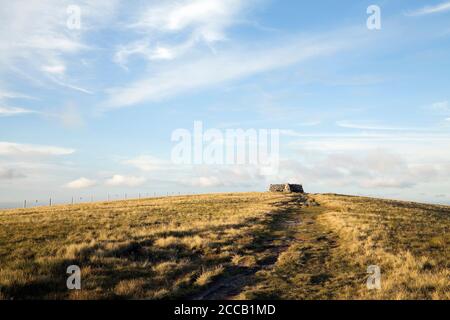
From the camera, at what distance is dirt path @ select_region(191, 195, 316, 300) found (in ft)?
44.3

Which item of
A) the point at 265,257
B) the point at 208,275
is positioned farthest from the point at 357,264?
the point at 208,275

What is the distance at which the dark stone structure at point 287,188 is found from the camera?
270 feet

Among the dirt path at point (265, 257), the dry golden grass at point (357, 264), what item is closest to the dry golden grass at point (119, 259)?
the dirt path at point (265, 257)

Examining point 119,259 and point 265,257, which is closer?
point 119,259

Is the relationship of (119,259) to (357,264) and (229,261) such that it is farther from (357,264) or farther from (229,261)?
(357,264)

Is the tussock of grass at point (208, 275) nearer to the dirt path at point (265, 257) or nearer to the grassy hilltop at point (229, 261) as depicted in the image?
the grassy hilltop at point (229, 261)

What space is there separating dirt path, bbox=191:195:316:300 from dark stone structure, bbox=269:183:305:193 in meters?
48.9

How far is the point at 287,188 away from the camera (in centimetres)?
8250

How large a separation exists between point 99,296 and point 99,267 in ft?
12.0

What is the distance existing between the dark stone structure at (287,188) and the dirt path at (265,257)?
48.9m

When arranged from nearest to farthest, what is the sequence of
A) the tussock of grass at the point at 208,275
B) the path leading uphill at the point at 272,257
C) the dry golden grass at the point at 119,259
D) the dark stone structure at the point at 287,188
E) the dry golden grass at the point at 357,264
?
the dry golden grass at the point at 357,264, the dry golden grass at the point at 119,259, the path leading uphill at the point at 272,257, the tussock of grass at the point at 208,275, the dark stone structure at the point at 287,188

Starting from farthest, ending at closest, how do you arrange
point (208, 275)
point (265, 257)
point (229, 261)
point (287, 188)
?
point (287, 188), point (265, 257), point (229, 261), point (208, 275)

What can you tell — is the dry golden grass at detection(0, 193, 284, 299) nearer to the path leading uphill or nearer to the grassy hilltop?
the grassy hilltop

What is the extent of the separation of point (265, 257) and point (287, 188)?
64.9 m
